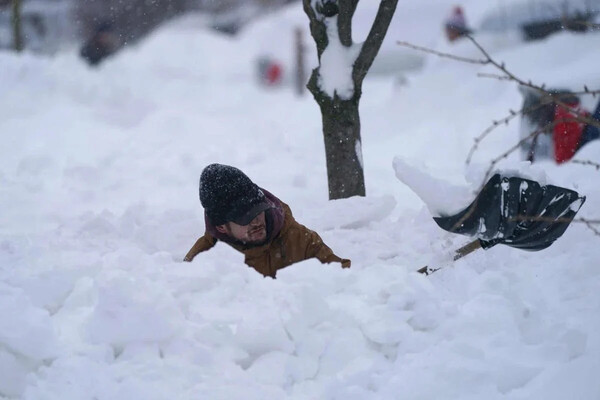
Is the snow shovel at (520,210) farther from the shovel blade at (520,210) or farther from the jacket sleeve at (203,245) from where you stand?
the jacket sleeve at (203,245)

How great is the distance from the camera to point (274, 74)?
62.3 ft

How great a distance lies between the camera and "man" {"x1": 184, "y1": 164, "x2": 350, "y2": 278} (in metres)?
3.75

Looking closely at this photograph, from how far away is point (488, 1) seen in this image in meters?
13.2

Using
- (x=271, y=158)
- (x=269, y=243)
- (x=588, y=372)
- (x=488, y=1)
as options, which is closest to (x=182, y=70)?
(x=488, y=1)

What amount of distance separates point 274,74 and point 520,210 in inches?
633

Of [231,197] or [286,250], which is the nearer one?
[231,197]

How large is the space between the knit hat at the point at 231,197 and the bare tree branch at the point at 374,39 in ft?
5.31

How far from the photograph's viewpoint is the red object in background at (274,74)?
62.3 feet

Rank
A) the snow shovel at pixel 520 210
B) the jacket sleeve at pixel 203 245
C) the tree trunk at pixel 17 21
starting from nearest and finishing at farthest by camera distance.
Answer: the snow shovel at pixel 520 210 → the jacket sleeve at pixel 203 245 → the tree trunk at pixel 17 21

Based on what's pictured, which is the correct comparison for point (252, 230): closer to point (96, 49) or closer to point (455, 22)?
point (455, 22)

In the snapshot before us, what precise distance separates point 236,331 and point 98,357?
0.56 metres

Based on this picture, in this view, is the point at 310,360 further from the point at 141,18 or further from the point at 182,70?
the point at 141,18

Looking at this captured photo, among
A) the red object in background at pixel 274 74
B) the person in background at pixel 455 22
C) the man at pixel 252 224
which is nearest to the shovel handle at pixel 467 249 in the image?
the man at pixel 252 224

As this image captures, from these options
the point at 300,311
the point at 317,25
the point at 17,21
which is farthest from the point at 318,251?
the point at 17,21
